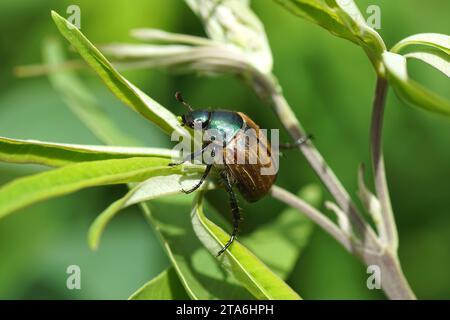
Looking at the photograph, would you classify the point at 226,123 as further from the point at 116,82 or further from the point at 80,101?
the point at 80,101

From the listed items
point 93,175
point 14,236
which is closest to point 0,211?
point 93,175

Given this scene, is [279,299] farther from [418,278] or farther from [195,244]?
[418,278]

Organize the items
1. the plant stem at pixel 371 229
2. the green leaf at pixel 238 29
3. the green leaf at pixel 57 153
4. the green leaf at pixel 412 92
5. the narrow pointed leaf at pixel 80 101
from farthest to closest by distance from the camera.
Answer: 1. the narrow pointed leaf at pixel 80 101
2. the green leaf at pixel 238 29
3. the plant stem at pixel 371 229
4. the green leaf at pixel 57 153
5. the green leaf at pixel 412 92

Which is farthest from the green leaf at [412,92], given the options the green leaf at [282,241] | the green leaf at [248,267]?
the green leaf at [282,241]

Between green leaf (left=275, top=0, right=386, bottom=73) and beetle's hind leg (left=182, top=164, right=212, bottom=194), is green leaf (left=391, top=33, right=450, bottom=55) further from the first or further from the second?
beetle's hind leg (left=182, top=164, right=212, bottom=194)

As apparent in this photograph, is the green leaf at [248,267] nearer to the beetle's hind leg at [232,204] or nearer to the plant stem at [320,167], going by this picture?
the beetle's hind leg at [232,204]
